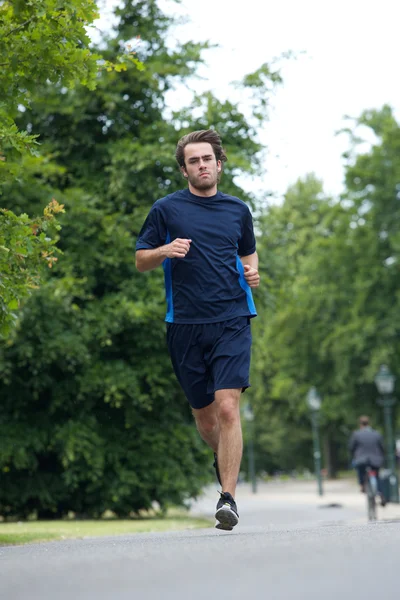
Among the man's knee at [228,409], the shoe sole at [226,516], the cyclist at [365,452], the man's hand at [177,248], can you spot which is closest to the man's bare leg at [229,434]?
the man's knee at [228,409]

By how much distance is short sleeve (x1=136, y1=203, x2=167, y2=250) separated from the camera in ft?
23.3

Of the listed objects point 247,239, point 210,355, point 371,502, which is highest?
point 247,239

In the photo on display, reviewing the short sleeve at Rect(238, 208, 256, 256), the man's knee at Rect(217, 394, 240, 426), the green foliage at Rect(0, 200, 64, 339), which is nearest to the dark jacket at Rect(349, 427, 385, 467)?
the green foliage at Rect(0, 200, 64, 339)

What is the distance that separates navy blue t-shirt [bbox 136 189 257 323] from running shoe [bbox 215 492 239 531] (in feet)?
3.52

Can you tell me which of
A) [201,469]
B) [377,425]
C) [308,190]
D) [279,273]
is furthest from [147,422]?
[308,190]

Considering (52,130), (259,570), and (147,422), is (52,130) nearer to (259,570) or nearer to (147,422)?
(147,422)

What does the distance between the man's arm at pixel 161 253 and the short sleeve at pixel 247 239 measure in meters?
0.57

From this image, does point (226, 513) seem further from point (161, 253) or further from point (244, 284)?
point (161, 253)

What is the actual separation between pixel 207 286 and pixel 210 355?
0.43 m

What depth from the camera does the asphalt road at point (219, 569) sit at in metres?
4.00

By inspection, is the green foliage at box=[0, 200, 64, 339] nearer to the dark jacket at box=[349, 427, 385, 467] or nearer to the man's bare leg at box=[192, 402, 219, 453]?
the man's bare leg at box=[192, 402, 219, 453]

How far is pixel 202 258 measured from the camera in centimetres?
696

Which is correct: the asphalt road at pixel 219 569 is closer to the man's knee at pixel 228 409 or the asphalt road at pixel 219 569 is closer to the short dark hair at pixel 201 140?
the man's knee at pixel 228 409

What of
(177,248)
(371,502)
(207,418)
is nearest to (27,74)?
(177,248)
